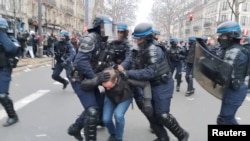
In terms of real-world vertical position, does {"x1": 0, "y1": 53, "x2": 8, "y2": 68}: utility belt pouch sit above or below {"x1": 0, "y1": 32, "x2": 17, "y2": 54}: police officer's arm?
below

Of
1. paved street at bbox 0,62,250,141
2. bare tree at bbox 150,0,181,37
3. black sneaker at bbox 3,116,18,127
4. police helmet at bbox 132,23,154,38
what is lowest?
paved street at bbox 0,62,250,141

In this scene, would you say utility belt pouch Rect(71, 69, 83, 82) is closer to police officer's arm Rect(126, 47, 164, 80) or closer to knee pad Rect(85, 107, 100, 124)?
knee pad Rect(85, 107, 100, 124)

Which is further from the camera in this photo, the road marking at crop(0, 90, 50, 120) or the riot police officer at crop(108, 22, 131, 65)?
the road marking at crop(0, 90, 50, 120)

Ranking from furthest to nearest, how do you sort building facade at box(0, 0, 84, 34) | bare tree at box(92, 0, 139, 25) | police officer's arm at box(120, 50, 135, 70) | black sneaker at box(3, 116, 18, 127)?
bare tree at box(92, 0, 139, 25)
building facade at box(0, 0, 84, 34)
black sneaker at box(3, 116, 18, 127)
police officer's arm at box(120, 50, 135, 70)

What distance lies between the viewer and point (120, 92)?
4156 mm

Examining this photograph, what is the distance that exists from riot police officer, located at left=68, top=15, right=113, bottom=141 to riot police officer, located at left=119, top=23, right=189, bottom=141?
0.31 metres

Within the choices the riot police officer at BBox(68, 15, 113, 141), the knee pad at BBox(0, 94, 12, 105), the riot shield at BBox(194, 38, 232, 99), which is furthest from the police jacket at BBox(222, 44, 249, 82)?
the knee pad at BBox(0, 94, 12, 105)

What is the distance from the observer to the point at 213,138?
3295 millimetres

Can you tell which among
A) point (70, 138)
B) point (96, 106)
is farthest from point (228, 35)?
point (70, 138)

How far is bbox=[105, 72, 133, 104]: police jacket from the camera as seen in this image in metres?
4.09

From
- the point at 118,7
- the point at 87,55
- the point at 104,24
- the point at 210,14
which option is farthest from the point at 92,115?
the point at 210,14

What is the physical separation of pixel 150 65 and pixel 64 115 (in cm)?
287

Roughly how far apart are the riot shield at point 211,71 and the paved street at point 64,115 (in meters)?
1.24

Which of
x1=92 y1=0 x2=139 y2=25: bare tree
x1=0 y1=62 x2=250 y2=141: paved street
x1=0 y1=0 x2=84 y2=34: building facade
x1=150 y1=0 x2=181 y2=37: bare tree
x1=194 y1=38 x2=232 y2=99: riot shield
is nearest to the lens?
x1=194 y1=38 x2=232 y2=99: riot shield
